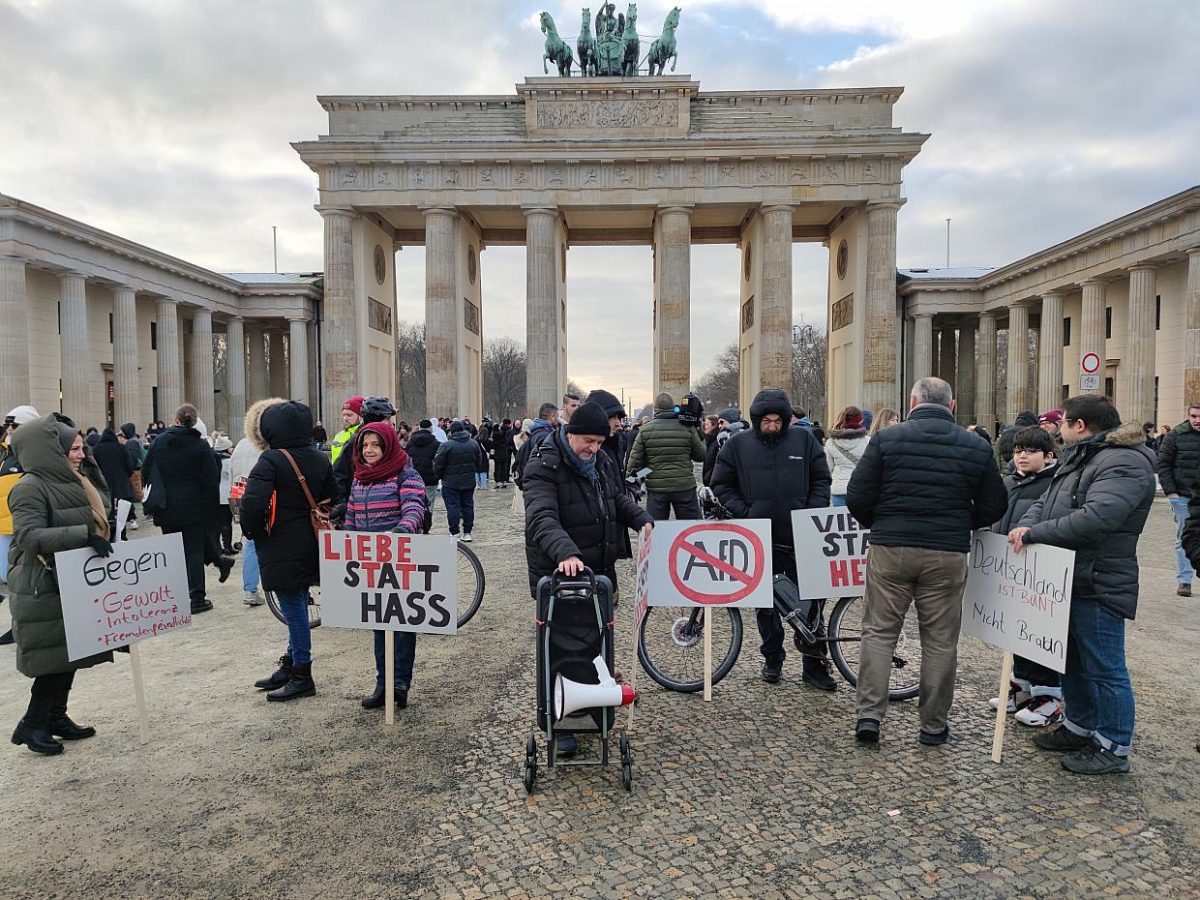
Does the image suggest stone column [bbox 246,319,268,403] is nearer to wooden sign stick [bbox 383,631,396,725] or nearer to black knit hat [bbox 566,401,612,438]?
wooden sign stick [bbox 383,631,396,725]

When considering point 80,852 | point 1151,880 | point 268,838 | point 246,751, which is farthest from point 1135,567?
point 80,852

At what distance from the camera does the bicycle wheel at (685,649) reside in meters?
5.51

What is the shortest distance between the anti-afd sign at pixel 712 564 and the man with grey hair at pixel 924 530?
0.83 metres

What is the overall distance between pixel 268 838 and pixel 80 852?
861 mm

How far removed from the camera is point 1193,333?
24.5 metres

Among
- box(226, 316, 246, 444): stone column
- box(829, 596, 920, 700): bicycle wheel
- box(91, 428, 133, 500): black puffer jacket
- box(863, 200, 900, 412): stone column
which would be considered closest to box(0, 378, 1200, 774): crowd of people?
box(829, 596, 920, 700): bicycle wheel

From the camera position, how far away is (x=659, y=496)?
9180mm

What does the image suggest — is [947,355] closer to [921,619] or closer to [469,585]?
[469,585]

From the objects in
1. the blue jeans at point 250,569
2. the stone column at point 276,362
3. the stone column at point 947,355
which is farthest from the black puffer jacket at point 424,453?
the stone column at point 947,355

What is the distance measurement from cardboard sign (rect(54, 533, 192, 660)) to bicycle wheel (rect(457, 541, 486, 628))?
A: 104 inches

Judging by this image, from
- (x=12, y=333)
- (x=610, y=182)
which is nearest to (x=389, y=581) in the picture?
(x=12, y=333)

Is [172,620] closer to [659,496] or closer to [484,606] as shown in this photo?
[484,606]

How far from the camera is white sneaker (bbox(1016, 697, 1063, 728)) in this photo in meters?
4.93

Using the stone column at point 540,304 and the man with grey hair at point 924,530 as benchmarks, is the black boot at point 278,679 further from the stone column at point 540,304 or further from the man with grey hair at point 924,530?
the stone column at point 540,304
